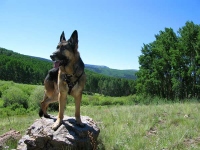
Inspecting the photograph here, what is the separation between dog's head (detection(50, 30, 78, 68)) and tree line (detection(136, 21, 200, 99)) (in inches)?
1228

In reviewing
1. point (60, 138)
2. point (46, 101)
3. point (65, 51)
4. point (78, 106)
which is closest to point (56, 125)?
point (60, 138)

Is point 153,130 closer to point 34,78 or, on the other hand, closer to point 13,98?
point 13,98

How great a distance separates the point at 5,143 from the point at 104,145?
2945mm

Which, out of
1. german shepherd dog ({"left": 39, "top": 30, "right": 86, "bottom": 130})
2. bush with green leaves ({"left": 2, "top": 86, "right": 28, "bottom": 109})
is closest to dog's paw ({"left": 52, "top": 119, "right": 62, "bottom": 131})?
german shepherd dog ({"left": 39, "top": 30, "right": 86, "bottom": 130})

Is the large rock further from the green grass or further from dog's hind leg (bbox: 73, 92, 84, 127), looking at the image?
the green grass

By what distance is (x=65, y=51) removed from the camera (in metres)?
5.73

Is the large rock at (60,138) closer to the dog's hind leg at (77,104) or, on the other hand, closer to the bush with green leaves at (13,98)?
the dog's hind leg at (77,104)

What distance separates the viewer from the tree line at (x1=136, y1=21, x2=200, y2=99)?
37438mm

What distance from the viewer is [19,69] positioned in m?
132

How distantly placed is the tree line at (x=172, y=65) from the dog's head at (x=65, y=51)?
3120 centimetres

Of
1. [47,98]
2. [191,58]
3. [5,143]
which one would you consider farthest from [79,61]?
[191,58]

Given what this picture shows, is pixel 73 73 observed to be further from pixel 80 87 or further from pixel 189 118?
pixel 189 118

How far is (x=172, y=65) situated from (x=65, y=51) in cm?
3504

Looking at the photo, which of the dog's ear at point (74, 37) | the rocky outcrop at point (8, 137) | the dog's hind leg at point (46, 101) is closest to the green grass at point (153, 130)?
the dog's hind leg at point (46, 101)
